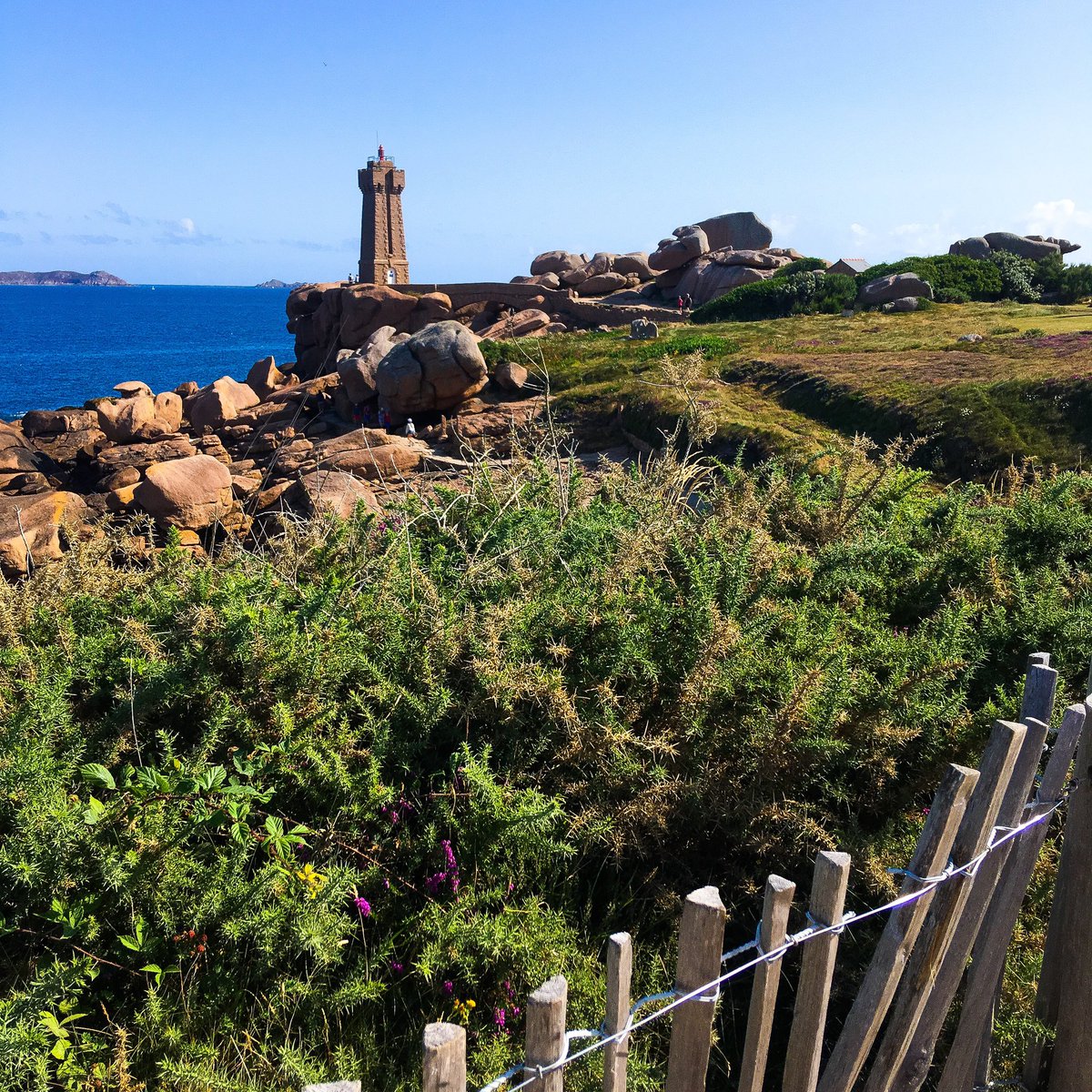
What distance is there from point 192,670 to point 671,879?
Result: 1942mm

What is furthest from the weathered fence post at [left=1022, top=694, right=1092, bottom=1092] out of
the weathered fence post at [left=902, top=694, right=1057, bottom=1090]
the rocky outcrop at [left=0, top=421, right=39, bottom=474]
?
the rocky outcrop at [left=0, top=421, right=39, bottom=474]

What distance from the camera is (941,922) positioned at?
7.20ft

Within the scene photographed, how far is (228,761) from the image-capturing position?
3.23 m

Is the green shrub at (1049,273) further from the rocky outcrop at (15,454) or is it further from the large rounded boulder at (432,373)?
the rocky outcrop at (15,454)

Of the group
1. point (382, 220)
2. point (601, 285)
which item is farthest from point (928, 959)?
point (382, 220)

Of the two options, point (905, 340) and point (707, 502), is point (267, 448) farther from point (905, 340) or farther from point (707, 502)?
point (707, 502)

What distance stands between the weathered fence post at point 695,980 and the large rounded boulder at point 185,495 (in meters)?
14.3

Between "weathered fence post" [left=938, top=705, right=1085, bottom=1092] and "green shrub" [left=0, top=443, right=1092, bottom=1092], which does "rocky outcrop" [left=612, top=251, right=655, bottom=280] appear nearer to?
"green shrub" [left=0, top=443, right=1092, bottom=1092]

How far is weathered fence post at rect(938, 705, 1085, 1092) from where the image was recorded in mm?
2303

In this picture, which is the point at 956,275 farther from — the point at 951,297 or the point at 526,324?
the point at 526,324

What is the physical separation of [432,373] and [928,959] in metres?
23.5

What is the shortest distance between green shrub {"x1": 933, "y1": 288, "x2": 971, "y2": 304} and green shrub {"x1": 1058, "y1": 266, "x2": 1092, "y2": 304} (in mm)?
3702

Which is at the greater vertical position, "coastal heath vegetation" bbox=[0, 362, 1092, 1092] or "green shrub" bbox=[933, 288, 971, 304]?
"green shrub" bbox=[933, 288, 971, 304]

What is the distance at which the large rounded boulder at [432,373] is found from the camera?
24.6 meters
